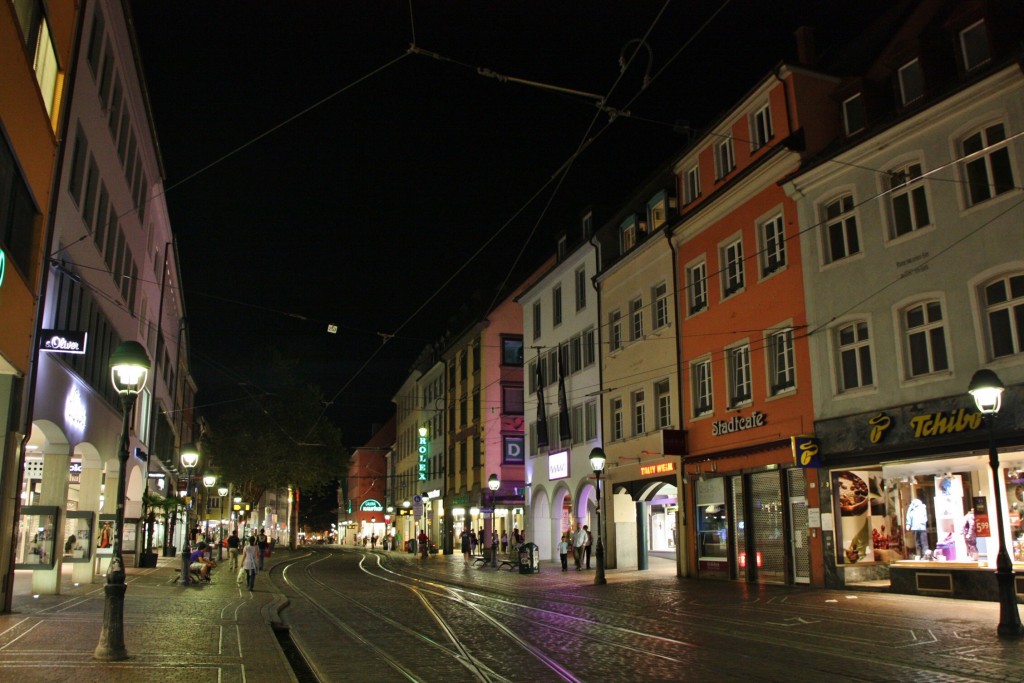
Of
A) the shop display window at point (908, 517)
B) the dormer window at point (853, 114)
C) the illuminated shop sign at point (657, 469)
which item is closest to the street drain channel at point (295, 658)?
the shop display window at point (908, 517)

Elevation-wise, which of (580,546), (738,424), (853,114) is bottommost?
Result: (580,546)

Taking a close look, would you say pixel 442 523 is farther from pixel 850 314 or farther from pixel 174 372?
pixel 850 314

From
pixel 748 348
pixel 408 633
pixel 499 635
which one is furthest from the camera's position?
pixel 748 348

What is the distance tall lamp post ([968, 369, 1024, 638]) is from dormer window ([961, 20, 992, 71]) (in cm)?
841

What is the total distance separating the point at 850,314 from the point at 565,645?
40.6 feet

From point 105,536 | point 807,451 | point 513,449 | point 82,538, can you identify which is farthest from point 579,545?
point 105,536

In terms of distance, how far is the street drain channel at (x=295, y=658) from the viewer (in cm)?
1075

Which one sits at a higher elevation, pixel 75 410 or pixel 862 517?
pixel 75 410

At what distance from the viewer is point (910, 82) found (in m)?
20.5

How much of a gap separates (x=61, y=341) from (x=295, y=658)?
30.8 ft

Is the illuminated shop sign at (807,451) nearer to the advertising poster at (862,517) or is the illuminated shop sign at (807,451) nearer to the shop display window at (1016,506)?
the advertising poster at (862,517)

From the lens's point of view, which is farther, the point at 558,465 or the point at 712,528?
the point at 558,465

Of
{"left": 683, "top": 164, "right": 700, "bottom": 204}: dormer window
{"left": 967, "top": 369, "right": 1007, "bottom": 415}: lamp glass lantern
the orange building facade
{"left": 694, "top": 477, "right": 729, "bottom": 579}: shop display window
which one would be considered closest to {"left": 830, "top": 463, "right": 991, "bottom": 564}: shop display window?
the orange building facade

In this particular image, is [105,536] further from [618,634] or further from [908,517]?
[908,517]
